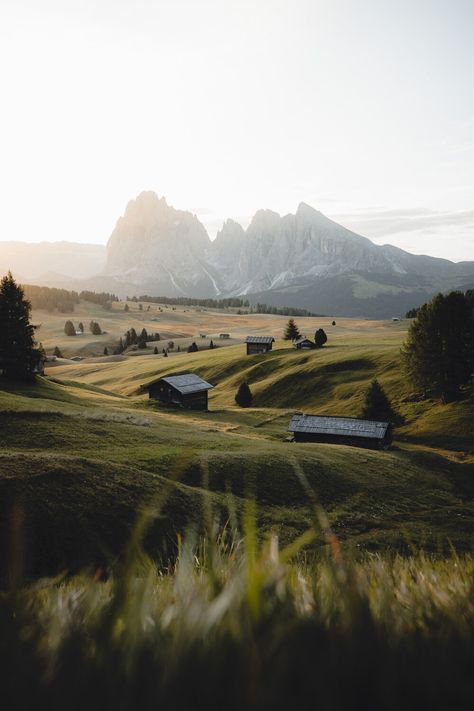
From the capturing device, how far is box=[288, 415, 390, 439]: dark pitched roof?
5222cm

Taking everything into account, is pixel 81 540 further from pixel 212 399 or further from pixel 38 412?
pixel 212 399

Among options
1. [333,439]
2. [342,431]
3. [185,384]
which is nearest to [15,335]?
[185,384]

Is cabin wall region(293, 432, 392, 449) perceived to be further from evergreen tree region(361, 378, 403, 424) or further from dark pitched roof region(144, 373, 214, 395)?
dark pitched roof region(144, 373, 214, 395)

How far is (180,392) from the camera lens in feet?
233

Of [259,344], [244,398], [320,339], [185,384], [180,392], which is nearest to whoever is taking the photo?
[180,392]

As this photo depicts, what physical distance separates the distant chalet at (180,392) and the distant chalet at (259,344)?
138 ft

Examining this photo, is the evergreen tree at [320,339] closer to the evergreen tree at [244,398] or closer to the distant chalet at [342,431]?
the evergreen tree at [244,398]

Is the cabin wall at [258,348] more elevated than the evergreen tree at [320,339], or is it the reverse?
the evergreen tree at [320,339]

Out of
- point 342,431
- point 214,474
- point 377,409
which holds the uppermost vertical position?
point 214,474

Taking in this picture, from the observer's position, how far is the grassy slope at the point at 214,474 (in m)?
21.9

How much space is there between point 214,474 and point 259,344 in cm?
8443

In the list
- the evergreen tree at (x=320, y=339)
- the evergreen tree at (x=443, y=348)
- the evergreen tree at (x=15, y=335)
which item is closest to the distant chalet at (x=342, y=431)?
the evergreen tree at (x=443, y=348)

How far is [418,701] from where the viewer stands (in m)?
1.24

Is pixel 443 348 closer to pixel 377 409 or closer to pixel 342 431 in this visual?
pixel 377 409
